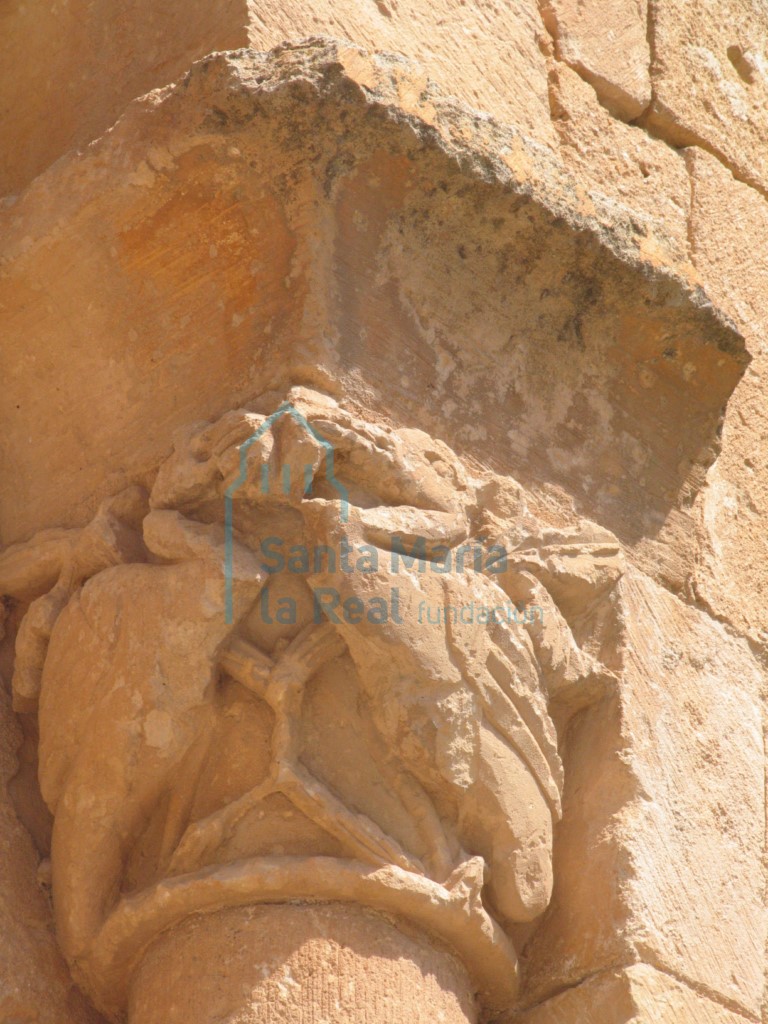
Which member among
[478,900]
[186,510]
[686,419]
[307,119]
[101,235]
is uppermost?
[307,119]

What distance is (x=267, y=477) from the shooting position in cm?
226

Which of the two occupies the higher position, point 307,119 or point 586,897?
point 307,119

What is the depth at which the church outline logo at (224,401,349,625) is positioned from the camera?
223 centimetres

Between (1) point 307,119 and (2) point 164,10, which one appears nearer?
(1) point 307,119

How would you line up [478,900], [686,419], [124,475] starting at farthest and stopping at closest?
1. [686,419]
2. [124,475]
3. [478,900]

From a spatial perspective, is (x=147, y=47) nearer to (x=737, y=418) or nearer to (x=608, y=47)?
(x=608, y=47)

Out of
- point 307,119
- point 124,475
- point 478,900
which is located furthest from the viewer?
point 124,475

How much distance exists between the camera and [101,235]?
97.0 inches

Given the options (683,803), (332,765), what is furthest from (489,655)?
(683,803)

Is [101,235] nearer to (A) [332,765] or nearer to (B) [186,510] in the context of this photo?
(B) [186,510]

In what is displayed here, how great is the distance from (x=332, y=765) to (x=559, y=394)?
82cm

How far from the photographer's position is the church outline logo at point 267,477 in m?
2.23

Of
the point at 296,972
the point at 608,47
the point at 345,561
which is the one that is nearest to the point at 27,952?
the point at 296,972

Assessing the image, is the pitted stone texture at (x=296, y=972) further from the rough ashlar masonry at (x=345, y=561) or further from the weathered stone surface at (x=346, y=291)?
the weathered stone surface at (x=346, y=291)
